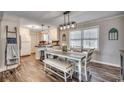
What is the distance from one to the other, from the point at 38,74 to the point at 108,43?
6.91 feet

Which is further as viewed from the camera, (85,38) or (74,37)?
(74,37)

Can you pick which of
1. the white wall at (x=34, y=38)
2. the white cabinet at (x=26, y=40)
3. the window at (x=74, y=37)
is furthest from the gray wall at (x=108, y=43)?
the white cabinet at (x=26, y=40)

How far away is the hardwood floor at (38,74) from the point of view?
198 cm

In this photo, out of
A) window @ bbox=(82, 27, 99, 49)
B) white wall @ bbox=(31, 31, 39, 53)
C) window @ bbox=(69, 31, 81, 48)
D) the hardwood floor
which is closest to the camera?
the hardwood floor

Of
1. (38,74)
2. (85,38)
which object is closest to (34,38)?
(38,74)

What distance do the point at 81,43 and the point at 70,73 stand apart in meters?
1.49

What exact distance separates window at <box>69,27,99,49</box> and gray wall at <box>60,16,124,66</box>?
168mm

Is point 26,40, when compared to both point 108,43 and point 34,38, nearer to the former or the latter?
point 34,38

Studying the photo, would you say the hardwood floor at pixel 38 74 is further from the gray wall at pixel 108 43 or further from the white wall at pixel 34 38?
the white wall at pixel 34 38

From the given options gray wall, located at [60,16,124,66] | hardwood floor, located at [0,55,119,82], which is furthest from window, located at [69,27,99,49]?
hardwood floor, located at [0,55,119,82]

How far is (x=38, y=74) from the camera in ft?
7.61

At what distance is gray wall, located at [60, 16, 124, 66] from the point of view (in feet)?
7.05

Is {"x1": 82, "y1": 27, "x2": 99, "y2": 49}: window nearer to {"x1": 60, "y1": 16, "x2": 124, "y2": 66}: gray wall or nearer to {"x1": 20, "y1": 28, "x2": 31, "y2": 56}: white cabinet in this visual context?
{"x1": 60, "y1": 16, "x2": 124, "y2": 66}: gray wall

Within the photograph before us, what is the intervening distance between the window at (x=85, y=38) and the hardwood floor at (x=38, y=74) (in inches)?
26.6
